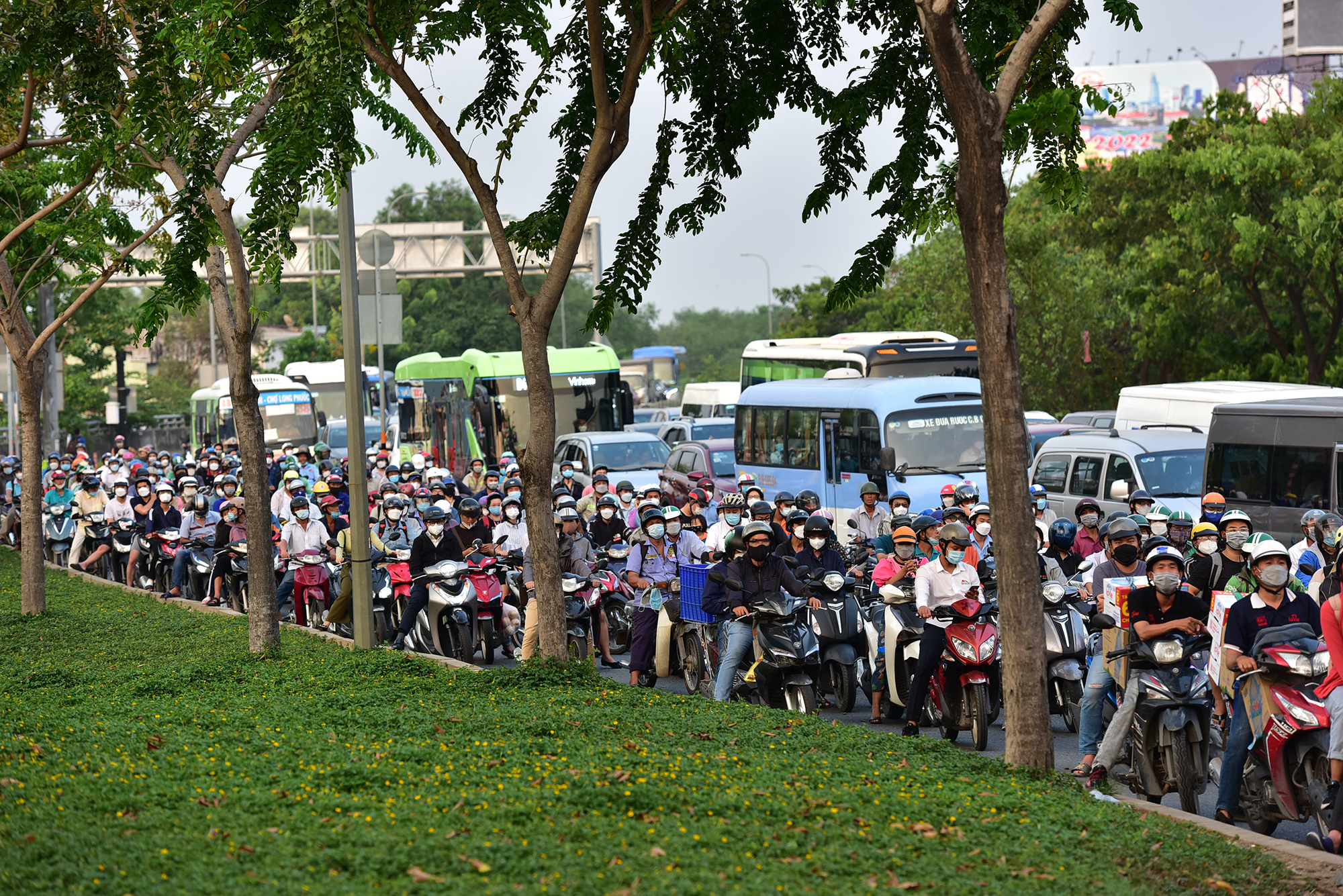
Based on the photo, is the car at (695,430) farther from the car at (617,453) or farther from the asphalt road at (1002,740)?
the asphalt road at (1002,740)

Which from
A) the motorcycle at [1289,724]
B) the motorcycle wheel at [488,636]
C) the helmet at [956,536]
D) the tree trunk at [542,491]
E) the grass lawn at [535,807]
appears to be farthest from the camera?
the motorcycle wheel at [488,636]

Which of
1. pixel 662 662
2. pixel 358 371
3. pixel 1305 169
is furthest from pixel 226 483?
pixel 1305 169

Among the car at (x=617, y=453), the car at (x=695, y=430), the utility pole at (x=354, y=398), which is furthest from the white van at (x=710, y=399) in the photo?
the utility pole at (x=354, y=398)

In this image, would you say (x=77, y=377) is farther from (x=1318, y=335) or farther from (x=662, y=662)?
(x=662, y=662)

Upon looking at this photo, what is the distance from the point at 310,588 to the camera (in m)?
16.4

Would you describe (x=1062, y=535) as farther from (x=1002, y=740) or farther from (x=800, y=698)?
(x=800, y=698)

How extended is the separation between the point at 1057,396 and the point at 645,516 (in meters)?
30.2

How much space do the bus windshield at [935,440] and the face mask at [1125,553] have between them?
10.3 meters

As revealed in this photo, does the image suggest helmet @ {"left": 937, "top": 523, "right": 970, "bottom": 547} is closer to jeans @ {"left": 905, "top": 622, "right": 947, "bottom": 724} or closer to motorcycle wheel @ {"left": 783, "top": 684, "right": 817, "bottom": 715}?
jeans @ {"left": 905, "top": 622, "right": 947, "bottom": 724}

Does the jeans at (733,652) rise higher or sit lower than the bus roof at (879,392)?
lower

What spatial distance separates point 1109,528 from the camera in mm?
10164

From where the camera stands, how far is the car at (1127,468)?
18.5m

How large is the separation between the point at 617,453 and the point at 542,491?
1517 cm

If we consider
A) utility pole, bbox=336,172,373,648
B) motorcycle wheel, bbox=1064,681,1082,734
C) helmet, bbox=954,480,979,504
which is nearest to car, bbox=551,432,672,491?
helmet, bbox=954,480,979,504
